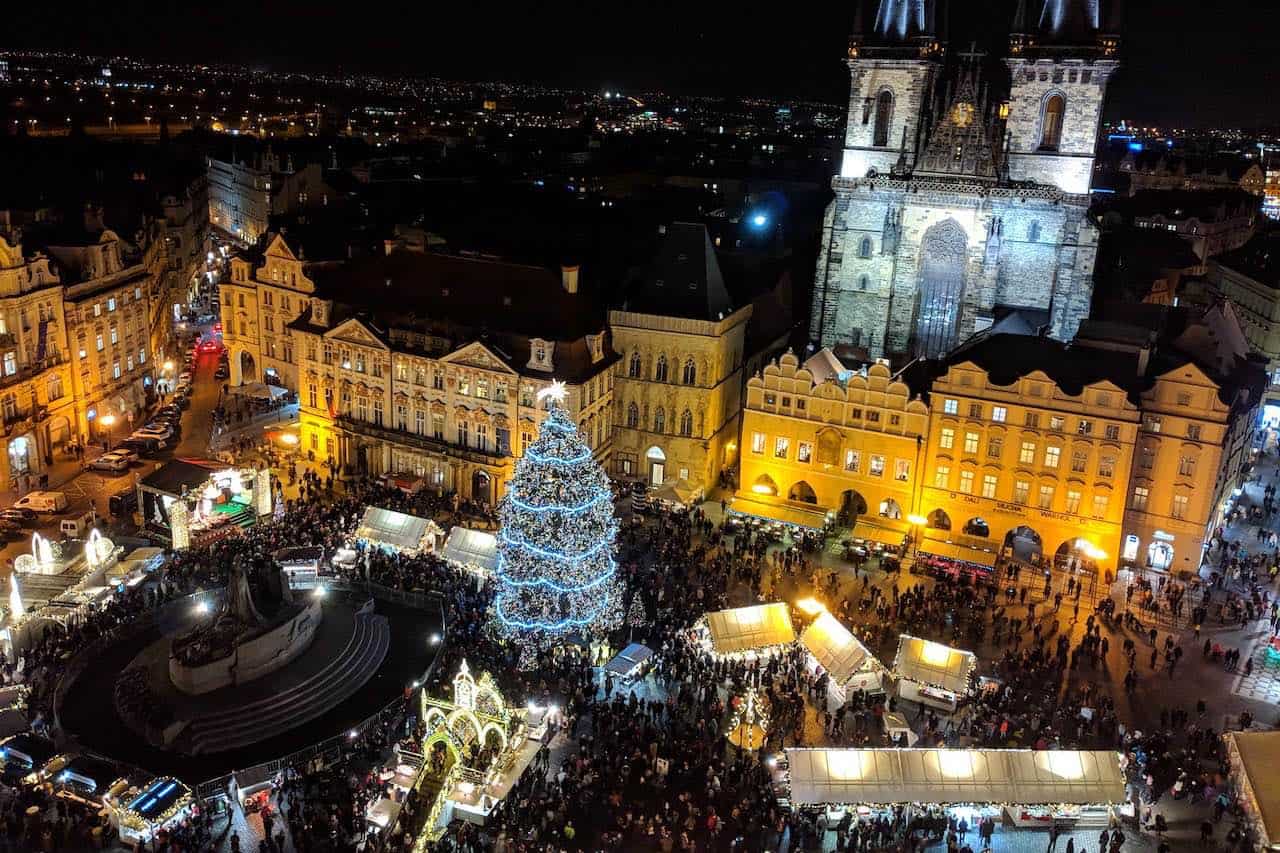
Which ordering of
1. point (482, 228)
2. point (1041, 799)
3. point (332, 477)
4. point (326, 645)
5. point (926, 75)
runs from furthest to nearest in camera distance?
point (482, 228) → point (926, 75) → point (332, 477) → point (326, 645) → point (1041, 799)

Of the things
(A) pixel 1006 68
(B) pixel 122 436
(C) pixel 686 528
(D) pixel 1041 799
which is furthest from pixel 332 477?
(A) pixel 1006 68

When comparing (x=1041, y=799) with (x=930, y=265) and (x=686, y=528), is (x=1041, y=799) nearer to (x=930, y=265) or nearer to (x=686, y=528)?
(x=686, y=528)

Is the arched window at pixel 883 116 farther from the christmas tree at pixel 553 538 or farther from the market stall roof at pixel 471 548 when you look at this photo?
the market stall roof at pixel 471 548

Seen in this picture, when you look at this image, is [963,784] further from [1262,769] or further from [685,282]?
[685,282]

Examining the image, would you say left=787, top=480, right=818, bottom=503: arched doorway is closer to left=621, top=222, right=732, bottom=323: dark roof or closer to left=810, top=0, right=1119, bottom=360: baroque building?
left=621, top=222, right=732, bottom=323: dark roof

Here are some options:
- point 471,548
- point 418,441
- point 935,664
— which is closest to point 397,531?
point 471,548

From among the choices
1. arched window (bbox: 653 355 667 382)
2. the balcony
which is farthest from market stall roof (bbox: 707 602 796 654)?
arched window (bbox: 653 355 667 382)

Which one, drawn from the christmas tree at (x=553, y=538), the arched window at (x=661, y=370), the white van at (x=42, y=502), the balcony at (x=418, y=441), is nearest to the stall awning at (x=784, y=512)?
the arched window at (x=661, y=370)
